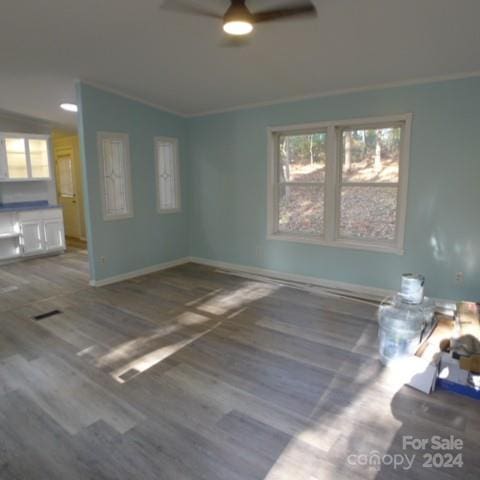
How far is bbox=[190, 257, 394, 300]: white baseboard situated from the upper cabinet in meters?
3.38

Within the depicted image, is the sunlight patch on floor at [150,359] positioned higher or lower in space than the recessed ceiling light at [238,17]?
lower

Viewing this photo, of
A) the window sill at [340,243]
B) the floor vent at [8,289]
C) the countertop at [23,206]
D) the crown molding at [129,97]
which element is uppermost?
the crown molding at [129,97]

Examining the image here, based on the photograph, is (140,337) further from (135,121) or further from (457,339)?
(135,121)

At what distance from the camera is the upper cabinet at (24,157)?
20.7ft

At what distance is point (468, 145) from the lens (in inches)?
147

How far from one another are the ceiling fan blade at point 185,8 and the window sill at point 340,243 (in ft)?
9.57

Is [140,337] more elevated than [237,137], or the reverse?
[237,137]

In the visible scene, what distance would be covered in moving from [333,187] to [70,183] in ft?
20.6

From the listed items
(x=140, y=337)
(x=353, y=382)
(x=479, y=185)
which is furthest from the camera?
(x=479, y=185)

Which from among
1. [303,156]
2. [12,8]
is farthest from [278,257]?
[12,8]

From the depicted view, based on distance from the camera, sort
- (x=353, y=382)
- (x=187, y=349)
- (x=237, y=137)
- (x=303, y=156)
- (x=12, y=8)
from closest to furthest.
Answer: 1. (x=353, y=382)
2. (x=12, y=8)
3. (x=187, y=349)
4. (x=303, y=156)
5. (x=237, y=137)

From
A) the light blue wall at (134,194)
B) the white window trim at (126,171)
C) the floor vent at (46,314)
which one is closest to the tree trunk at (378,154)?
the light blue wall at (134,194)

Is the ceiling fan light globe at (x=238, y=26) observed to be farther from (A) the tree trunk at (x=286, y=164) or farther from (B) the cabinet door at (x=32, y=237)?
(B) the cabinet door at (x=32, y=237)

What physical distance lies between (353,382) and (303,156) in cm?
318
